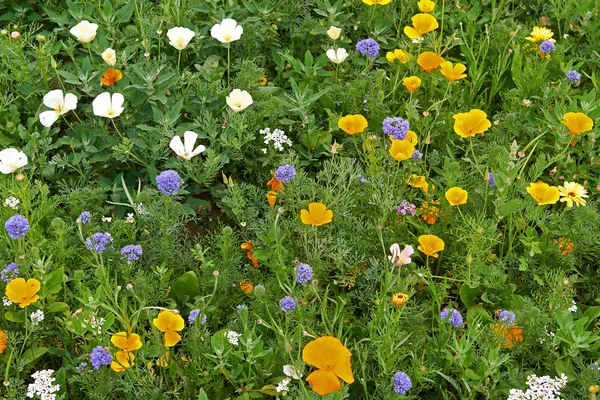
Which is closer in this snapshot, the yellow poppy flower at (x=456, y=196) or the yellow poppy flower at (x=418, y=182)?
the yellow poppy flower at (x=456, y=196)

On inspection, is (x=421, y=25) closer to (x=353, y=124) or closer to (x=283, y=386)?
(x=353, y=124)

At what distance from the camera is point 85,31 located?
2.87 metres

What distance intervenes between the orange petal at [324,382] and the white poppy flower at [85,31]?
1749 millimetres

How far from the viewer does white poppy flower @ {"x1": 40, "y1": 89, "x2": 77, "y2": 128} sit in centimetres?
271

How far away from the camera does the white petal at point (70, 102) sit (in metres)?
2.72

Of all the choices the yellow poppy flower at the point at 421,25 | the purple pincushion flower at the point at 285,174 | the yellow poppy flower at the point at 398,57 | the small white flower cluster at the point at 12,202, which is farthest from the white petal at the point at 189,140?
the yellow poppy flower at the point at 421,25

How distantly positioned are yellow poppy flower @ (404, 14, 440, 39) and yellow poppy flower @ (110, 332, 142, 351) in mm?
1763

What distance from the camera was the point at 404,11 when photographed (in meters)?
3.35

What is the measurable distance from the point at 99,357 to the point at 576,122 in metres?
1.84

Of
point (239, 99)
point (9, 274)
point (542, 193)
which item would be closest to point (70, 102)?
point (239, 99)

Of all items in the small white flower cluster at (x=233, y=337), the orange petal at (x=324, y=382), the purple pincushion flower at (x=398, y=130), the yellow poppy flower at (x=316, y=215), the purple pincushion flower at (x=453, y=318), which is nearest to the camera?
the orange petal at (x=324, y=382)

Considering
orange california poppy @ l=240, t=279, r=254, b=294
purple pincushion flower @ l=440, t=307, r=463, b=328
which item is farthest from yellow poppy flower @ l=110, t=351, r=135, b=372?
purple pincushion flower @ l=440, t=307, r=463, b=328

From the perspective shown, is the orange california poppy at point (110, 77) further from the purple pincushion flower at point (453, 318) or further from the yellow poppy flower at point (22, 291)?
the purple pincushion flower at point (453, 318)

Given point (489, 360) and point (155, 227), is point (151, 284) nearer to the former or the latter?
point (155, 227)
